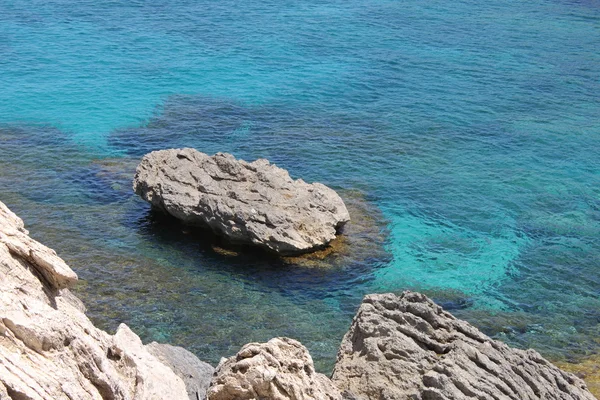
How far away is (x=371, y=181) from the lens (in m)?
43.7

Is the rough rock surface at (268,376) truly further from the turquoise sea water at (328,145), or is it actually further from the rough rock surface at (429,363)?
the turquoise sea water at (328,145)

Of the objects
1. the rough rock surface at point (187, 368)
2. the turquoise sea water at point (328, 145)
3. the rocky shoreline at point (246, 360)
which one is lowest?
the turquoise sea water at point (328, 145)

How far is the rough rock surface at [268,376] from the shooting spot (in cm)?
1692

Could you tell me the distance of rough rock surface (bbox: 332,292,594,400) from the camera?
19.8 metres

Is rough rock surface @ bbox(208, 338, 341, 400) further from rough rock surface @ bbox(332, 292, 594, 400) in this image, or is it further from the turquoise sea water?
the turquoise sea water

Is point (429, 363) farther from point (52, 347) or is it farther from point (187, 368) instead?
point (52, 347)

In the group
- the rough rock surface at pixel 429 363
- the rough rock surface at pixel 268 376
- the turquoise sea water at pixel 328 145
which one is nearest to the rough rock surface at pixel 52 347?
the rough rock surface at pixel 268 376

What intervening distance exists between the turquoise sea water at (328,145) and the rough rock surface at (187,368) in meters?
6.08

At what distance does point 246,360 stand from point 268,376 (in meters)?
0.65

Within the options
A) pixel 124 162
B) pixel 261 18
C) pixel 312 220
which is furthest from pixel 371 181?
pixel 261 18

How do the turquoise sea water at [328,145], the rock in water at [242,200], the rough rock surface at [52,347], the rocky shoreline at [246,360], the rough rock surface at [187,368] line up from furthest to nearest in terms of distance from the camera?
the rock in water at [242,200] → the turquoise sea water at [328,145] → the rough rock surface at [187,368] → the rocky shoreline at [246,360] → the rough rock surface at [52,347]

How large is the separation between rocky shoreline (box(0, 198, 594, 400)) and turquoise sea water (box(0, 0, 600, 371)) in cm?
644

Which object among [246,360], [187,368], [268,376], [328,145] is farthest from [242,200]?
[268,376]

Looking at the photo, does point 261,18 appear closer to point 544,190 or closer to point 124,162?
point 124,162
